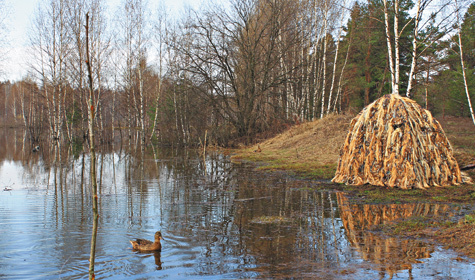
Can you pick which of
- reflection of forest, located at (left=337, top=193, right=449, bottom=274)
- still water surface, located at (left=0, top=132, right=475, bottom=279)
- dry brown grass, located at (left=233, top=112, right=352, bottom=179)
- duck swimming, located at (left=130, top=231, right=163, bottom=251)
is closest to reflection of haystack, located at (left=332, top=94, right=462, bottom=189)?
still water surface, located at (left=0, top=132, right=475, bottom=279)

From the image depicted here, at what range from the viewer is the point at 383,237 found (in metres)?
6.21

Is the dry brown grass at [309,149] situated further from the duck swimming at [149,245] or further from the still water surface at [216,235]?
the duck swimming at [149,245]

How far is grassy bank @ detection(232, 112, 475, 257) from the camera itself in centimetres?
620

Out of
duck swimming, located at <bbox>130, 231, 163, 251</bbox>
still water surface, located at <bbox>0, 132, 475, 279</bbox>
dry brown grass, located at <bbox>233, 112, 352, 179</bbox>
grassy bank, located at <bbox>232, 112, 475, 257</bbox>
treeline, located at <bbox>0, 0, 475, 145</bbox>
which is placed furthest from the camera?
treeline, located at <bbox>0, 0, 475, 145</bbox>

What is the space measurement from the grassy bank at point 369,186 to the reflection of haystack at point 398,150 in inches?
14.8

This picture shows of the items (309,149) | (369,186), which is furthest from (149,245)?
(309,149)

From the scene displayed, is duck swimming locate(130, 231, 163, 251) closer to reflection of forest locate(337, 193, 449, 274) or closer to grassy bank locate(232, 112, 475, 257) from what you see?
reflection of forest locate(337, 193, 449, 274)

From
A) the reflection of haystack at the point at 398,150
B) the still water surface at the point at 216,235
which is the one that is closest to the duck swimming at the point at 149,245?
the still water surface at the point at 216,235

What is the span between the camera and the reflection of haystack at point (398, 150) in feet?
33.2

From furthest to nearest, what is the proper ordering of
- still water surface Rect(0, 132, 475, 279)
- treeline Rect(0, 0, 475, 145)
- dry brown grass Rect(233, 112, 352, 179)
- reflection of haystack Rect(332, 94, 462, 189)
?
treeline Rect(0, 0, 475, 145), dry brown grass Rect(233, 112, 352, 179), reflection of haystack Rect(332, 94, 462, 189), still water surface Rect(0, 132, 475, 279)

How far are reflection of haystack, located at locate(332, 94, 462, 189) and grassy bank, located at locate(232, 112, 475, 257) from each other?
376 millimetres

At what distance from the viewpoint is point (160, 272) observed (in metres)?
5.11

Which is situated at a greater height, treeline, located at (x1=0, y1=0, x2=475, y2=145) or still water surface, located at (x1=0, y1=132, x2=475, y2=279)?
treeline, located at (x1=0, y1=0, x2=475, y2=145)

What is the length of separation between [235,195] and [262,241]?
436 cm
